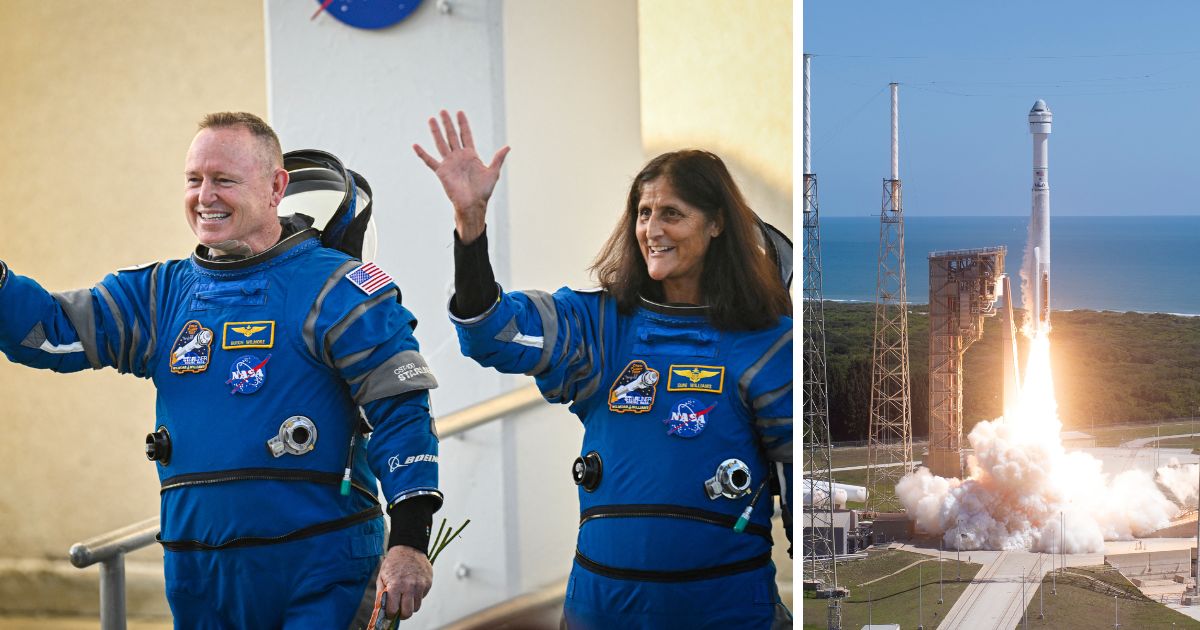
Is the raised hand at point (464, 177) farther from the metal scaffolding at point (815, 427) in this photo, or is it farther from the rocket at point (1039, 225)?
the rocket at point (1039, 225)

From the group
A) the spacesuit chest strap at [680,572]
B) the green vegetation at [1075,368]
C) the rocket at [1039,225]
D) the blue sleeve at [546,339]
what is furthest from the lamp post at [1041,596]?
the blue sleeve at [546,339]

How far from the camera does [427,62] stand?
325 cm

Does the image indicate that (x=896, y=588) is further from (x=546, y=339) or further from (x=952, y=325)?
(x=546, y=339)

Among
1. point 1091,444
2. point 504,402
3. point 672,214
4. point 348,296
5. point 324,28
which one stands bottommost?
point 1091,444

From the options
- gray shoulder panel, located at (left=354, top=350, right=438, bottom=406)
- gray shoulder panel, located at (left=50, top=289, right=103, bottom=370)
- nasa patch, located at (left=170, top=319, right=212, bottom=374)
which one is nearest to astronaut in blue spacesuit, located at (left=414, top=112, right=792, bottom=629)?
gray shoulder panel, located at (left=354, top=350, right=438, bottom=406)

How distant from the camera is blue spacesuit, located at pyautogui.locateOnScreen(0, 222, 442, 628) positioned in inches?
99.6

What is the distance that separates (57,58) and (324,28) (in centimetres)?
83

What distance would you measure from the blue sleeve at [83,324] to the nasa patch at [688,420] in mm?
1133

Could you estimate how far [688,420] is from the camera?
2.70m

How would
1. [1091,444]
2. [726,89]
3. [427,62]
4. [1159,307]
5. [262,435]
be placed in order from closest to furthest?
[262,435] < [726,89] < [427,62] < [1159,307] < [1091,444]

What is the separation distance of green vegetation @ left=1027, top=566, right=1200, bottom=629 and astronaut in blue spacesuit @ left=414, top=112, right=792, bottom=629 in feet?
6.56

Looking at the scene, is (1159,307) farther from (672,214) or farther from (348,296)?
(348,296)

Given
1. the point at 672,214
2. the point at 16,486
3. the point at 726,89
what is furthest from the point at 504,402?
the point at 16,486

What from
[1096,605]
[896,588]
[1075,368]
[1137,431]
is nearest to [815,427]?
[896,588]
